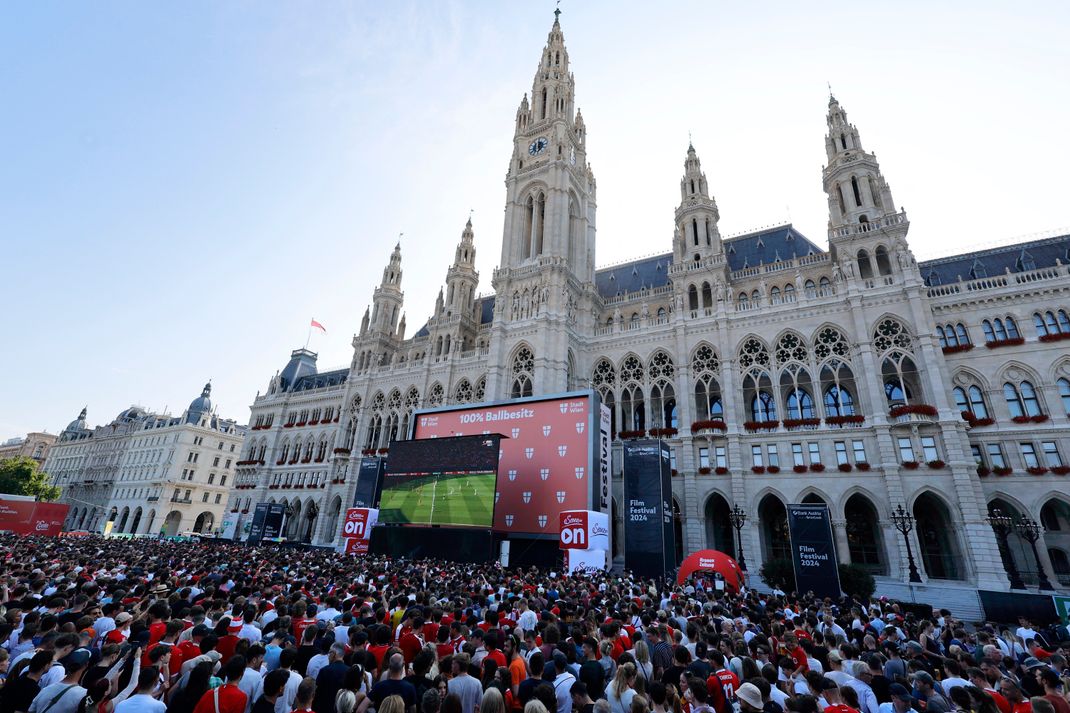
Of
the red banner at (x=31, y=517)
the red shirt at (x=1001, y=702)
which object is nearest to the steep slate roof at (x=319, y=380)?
the red banner at (x=31, y=517)

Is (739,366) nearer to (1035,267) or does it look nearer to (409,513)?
(1035,267)

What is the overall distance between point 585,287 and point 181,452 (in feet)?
205

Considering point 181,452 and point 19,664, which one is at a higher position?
point 181,452

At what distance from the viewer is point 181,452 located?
220 ft

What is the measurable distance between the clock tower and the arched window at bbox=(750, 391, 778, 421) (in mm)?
13539

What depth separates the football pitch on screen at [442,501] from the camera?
26391 mm

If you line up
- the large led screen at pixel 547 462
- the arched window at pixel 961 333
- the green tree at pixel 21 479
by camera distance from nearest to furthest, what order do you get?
1. the large led screen at pixel 547 462
2. the arched window at pixel 961 333
3. the green tree at pixel 21 479

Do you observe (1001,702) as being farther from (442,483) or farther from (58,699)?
(442,483)

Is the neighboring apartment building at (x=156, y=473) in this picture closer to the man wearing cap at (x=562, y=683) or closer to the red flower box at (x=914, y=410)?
the man wearing cap at (x=562, y=683)

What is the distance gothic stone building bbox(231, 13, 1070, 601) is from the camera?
86.3 ft

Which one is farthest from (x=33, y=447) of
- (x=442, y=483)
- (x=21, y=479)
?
(x=442, y=483)

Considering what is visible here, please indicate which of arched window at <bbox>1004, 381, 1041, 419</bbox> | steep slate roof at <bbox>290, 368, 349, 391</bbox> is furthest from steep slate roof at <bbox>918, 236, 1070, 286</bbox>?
steep slate roof at <bbox>290, 368, 349, 391</bbox>

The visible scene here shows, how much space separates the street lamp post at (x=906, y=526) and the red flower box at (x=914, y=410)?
5114mm

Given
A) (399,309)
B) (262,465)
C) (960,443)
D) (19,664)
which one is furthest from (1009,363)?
(262,465)
